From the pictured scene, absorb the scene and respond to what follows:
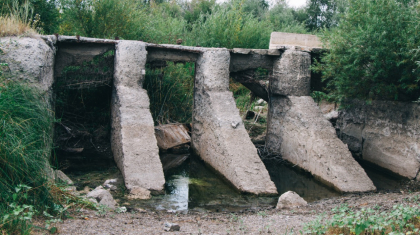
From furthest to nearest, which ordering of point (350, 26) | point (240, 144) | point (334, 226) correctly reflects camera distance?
point (350, 26), point (240, 144), point (334, 226)

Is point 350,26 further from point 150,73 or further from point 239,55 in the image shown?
point 150,73

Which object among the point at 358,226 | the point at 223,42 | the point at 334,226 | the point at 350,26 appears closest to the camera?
the point at 358,226

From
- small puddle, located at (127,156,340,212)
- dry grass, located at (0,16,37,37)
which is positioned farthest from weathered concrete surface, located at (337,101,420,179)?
dry grass, located at (0,16,37,37)

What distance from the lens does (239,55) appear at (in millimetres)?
7926

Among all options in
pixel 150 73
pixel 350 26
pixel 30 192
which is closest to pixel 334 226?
pixel 30 192

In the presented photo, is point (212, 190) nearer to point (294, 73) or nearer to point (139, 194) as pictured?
point (139, 194)

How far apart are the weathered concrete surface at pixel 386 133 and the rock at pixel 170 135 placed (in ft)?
11.2

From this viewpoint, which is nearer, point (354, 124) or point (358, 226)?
point (358, 226)

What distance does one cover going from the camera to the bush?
6.00 meters

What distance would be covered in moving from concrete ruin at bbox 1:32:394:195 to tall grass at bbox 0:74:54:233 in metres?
1.35

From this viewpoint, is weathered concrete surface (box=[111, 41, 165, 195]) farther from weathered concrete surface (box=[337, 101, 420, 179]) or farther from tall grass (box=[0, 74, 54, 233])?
weathered concrete surface (box=[337, 101, 420, 179])

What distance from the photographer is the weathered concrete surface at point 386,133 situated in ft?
21.3

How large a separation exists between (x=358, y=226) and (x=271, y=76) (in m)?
5.40

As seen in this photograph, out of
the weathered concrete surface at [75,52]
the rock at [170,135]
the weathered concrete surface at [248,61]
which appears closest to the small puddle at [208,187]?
the rock at [170,135]
